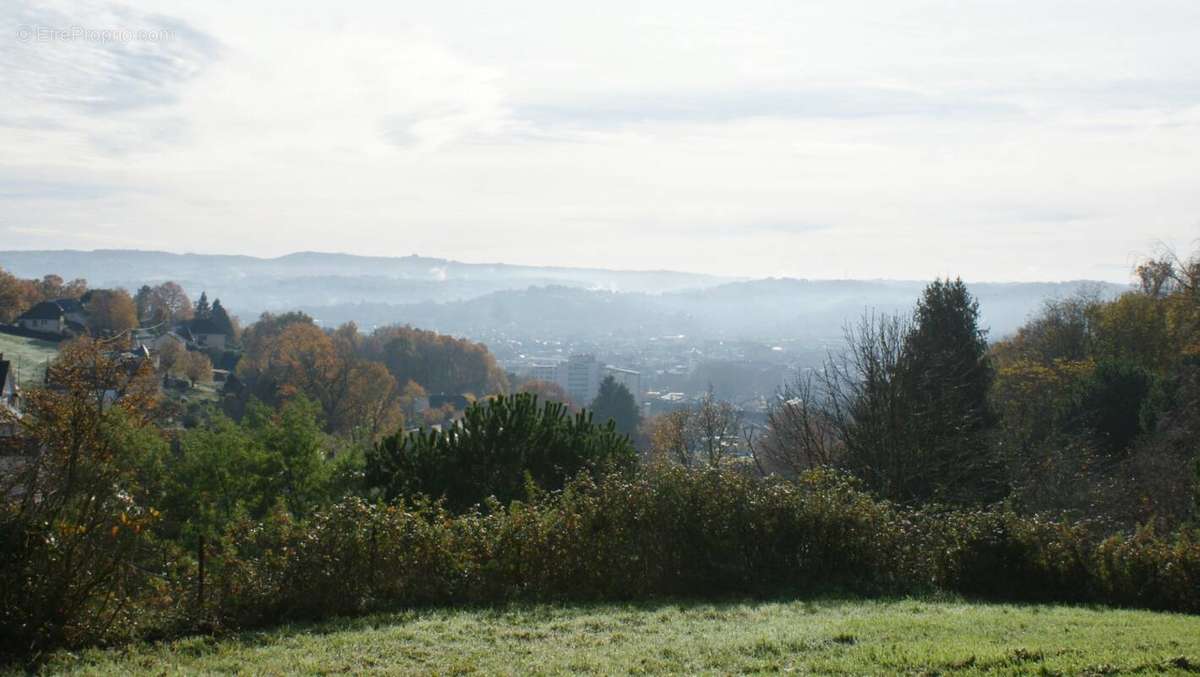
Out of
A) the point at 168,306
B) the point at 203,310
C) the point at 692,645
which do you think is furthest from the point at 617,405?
the point at 168,306

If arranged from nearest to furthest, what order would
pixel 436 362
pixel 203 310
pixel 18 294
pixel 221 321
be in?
pixel 18 294 → pixel 221 321 → pixel 436 362 → pixel 203 310

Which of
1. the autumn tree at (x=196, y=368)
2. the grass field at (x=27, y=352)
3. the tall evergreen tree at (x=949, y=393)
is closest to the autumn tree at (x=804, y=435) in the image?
the tall evergreen tree at (x=949, y=393)

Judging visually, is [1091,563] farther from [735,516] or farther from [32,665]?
[32,665]

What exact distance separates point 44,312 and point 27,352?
14.2 meters

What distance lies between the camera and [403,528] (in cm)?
960

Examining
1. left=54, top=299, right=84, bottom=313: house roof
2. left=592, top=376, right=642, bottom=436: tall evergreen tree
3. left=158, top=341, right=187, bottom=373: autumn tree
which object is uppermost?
left=54, top=299, right=84, bottom=313: house roof

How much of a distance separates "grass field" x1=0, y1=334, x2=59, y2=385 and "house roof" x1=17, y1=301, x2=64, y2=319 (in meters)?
6.40

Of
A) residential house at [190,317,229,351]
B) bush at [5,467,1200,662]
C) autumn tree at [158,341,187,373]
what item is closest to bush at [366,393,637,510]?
bush at [5,467,1200,662]

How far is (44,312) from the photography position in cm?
6875

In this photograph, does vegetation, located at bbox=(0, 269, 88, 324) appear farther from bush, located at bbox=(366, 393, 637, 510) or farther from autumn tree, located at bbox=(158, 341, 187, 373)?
bush, located at bbox=(366, 393, 637, 510)

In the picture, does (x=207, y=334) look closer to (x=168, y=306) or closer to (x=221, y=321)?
(x=221, y=321)

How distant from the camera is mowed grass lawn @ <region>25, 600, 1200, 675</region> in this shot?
6445 millimetres

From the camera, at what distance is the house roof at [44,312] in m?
68.1

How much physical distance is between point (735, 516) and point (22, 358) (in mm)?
53407
